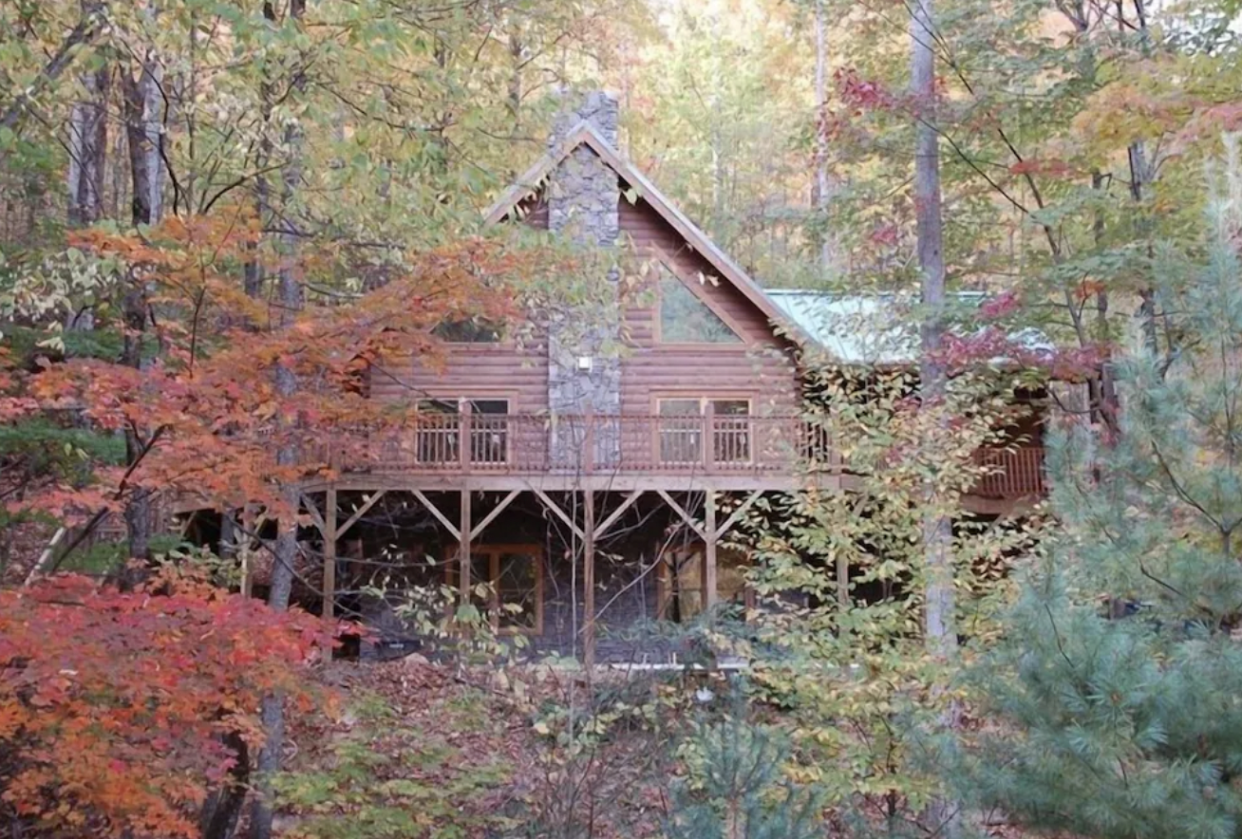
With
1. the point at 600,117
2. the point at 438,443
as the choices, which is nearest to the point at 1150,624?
the point at 438,443

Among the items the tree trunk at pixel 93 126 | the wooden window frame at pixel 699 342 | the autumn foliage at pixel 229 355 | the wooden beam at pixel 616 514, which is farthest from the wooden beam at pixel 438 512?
the autumn foliage at pixel 229 355

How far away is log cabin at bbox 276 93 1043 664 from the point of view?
43.8 ft

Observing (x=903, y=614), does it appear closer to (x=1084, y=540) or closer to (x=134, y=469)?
(x=1084, y=540)

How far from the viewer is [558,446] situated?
13641 mm

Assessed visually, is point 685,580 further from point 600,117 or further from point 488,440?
point 600,117

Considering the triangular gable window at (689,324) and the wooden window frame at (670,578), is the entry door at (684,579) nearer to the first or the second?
the wooden window frame at (670,578)

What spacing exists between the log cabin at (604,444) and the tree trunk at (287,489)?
4803 millimetres

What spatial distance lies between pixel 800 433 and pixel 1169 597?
8.81 metres

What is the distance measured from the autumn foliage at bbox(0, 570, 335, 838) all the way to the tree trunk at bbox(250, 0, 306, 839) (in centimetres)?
111

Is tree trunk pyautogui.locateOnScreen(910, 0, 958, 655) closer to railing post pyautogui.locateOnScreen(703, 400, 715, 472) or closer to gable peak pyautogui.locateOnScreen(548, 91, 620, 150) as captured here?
railing post pyautogui.locateOnScreen(703, 400, 715, 472)

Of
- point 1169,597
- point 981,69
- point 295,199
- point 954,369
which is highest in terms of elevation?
point 981,69

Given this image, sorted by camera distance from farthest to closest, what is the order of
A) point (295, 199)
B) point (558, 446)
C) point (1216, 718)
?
point (558, 446), point (295, 199), point (1216, 718)

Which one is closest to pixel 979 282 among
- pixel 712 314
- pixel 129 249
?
pixel 712 314

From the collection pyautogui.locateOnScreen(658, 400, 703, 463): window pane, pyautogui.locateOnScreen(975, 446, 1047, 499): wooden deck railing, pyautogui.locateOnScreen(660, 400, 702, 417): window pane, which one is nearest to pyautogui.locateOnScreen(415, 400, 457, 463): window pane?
pyautogui.locateOnScreen(658, 400, 703, 463): window pane
